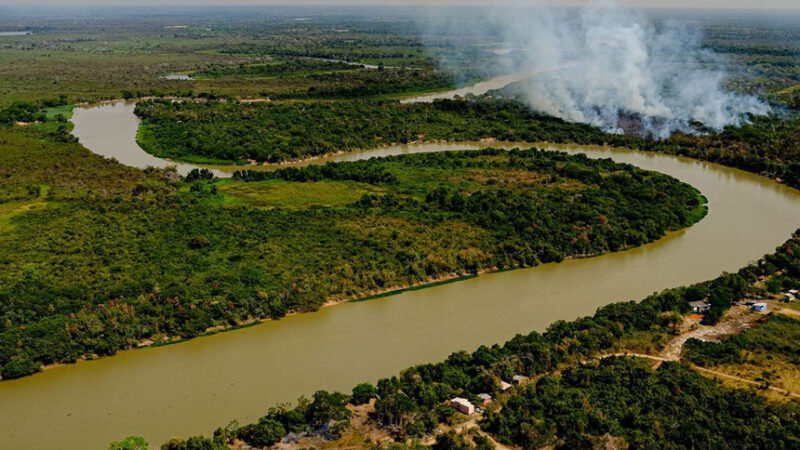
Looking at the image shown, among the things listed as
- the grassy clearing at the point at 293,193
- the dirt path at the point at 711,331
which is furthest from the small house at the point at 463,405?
the grassy clearing at the point at 293,193

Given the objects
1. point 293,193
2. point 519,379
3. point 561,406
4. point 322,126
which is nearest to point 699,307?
point 519,379

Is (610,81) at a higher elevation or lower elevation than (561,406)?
higher

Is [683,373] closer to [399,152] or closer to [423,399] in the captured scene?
[423,399]

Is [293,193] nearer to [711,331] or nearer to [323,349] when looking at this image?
[323,349]

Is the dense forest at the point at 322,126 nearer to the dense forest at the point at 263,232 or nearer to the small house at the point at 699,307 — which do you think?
the dense forest at the point at 263,232

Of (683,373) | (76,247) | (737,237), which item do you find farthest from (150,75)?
(683,373)

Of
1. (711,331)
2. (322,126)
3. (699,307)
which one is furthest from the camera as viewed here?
(322,126)
